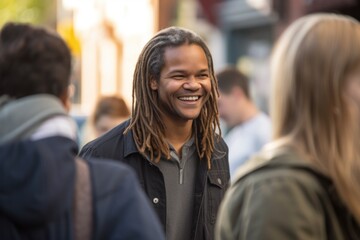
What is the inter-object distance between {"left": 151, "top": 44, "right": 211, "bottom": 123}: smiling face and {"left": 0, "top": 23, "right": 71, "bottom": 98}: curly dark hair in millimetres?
1970

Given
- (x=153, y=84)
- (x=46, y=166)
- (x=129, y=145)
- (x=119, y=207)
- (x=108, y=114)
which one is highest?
(x=46, y=166)

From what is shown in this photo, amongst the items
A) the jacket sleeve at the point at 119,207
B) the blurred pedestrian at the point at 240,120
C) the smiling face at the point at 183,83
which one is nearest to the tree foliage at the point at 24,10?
the blurred pedestrian at the point at 240,120

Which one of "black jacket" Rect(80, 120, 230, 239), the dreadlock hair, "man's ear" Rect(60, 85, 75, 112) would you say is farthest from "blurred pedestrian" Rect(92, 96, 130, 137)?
"man's ear" Rect(60, 85, 75, 112)

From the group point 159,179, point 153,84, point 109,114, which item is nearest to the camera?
point 159,179

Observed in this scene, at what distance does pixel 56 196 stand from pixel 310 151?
28.3 inches

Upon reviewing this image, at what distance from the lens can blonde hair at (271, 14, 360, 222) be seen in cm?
284

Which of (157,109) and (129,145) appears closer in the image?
(129,145)

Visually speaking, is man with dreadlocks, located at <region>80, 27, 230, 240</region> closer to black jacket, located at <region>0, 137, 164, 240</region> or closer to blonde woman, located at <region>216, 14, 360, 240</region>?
black jacket, located at <region>0, 137, 164, 240</region>

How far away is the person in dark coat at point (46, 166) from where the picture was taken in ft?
9.50

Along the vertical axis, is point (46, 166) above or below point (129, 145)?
above

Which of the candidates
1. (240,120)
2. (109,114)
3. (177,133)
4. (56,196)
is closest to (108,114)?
(109,114)

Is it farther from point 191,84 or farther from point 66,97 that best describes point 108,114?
point 66,97

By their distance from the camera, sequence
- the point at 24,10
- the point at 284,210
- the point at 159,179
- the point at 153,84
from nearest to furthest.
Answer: the point at 284,210 < the point at 159,179 < the point at 153,84 < the point at 24,10

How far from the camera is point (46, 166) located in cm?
289
